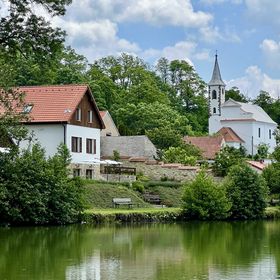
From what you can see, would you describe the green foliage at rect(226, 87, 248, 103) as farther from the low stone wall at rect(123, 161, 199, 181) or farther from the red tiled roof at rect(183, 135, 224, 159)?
the low stone wall at rect(123, 161, 199, 181)

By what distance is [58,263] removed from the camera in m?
21.7

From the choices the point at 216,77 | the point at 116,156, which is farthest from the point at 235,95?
the point at 116,156

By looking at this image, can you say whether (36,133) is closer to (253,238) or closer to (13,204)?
(13,204)

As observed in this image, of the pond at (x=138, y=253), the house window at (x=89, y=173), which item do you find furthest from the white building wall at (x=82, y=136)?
the pond at (x=138, y=253)

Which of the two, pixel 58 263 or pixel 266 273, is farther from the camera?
pixel 58 263

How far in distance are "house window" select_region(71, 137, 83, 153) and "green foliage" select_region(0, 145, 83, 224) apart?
11382mm

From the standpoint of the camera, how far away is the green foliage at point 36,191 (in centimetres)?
3566

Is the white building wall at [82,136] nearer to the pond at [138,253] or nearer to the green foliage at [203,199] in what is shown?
the green foliage at [203,199]

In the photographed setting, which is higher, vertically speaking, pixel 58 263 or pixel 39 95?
pixel 39 95

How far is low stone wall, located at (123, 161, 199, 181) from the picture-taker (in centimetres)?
5344

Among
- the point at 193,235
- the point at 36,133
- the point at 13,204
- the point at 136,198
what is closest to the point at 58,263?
the point at 193,235

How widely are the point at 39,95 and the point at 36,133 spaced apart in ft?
10.6

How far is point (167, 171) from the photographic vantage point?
54062 mm

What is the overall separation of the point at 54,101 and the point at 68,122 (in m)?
2.31
